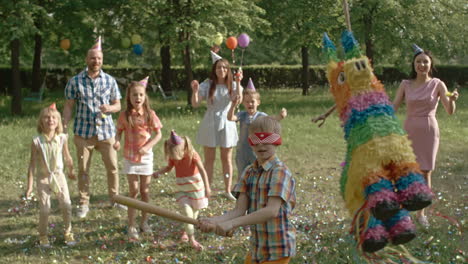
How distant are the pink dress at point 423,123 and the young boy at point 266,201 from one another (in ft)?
9.30

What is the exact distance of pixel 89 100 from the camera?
5.66m

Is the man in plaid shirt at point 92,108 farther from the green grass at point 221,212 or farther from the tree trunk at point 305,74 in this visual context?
the tree trunk at point 305,74

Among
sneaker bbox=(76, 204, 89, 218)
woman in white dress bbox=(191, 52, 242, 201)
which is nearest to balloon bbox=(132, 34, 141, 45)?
woman in white dress bbox=(191, 52, 242, 201)

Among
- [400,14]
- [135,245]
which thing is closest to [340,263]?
[135,245]

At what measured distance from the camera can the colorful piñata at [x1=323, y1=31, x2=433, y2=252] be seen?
3.12 meters

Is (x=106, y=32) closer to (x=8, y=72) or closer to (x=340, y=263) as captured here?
(x=8, y=72)

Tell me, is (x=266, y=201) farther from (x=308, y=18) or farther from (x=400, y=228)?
(x=308, y=18)

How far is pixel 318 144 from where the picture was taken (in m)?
9.65

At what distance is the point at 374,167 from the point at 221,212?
9.86 ft

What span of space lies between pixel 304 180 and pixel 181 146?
113 inches

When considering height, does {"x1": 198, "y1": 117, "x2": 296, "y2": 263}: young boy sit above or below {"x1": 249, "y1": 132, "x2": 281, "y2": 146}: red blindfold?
below

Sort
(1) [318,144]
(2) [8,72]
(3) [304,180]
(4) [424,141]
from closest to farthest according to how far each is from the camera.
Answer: (4) [424,141]
(3) [304,180]
(1) [318,144]
(2) [8,72]

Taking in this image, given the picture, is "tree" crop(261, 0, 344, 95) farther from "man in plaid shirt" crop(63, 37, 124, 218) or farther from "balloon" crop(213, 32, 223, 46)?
"man in plaid shirt" crop(63, 37, 124, 218)

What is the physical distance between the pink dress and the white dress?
1.95 m
